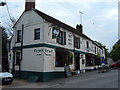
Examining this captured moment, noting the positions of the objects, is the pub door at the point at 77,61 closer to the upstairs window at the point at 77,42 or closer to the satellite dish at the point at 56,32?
the upstairs window at the point at 77,42

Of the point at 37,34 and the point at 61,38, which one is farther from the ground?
the point at 37,34

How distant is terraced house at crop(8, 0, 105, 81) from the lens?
17.4 m

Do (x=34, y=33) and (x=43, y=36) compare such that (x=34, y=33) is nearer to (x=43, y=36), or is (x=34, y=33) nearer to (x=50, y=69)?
(x=43, y=36)

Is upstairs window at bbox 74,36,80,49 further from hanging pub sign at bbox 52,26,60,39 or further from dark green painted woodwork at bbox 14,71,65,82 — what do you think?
dark green painted woodwork at bbox 14,71,65,82

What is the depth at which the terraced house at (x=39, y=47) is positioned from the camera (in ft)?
57.2

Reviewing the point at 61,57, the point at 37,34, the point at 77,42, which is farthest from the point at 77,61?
the point at 37,34

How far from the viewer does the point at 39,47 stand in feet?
57.7

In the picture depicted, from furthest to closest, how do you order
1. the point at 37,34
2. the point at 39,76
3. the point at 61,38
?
the point at 61,38, the point at 37,34, the point at 39,76

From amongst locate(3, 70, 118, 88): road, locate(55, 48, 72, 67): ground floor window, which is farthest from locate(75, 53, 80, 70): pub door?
locate(3, 70, 118, 88): road

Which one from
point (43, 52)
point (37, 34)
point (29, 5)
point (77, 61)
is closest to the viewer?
point (43, 52)

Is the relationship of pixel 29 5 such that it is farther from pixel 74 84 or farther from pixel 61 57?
pixel 74 84

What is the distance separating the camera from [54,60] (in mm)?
18547

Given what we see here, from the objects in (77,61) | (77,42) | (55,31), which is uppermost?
(55,31)

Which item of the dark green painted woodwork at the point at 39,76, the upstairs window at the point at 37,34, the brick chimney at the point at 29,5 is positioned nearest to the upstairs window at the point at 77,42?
the dark green painted woodwork at the point at 39,76
